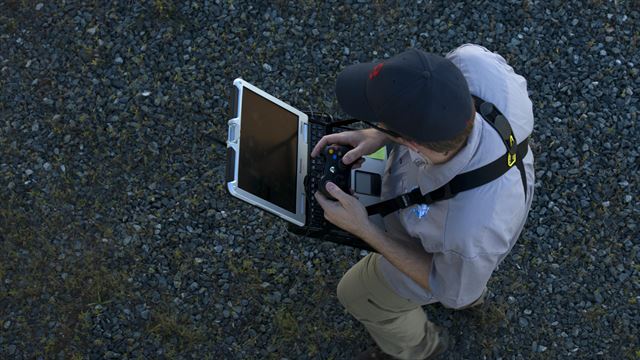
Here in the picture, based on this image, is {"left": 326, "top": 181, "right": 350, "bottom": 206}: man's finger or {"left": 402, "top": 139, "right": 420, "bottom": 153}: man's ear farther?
{"left": 326, "top": 181, "right": 350, "bottom": 206}: man's finger

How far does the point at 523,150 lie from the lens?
325 centimetres

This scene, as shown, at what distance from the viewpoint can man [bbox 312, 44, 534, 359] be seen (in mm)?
2752

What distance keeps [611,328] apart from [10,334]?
5048mm

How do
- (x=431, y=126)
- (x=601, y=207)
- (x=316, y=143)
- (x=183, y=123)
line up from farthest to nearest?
(x=183, y=123)
(x=601, y=207)
(x=316, y=143)
(x=431, y=126)

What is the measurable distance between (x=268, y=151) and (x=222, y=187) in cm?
192

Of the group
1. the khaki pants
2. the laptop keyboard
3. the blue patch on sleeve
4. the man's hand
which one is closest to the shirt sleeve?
the blue patch on sleeve

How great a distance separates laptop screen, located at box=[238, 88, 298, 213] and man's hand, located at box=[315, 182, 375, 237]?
31 cm

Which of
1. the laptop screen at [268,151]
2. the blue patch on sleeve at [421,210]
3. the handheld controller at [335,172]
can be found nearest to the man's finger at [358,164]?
the handheld controller at [335,172]

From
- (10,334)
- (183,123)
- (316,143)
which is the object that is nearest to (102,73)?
(183,123)

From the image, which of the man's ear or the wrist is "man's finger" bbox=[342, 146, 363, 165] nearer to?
the wrist

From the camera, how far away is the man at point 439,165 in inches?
108

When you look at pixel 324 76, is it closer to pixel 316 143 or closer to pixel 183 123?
pixel 183 123

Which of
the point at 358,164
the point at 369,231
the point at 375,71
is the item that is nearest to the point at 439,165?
the point at 375,71

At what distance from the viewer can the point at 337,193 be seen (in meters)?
3.58
